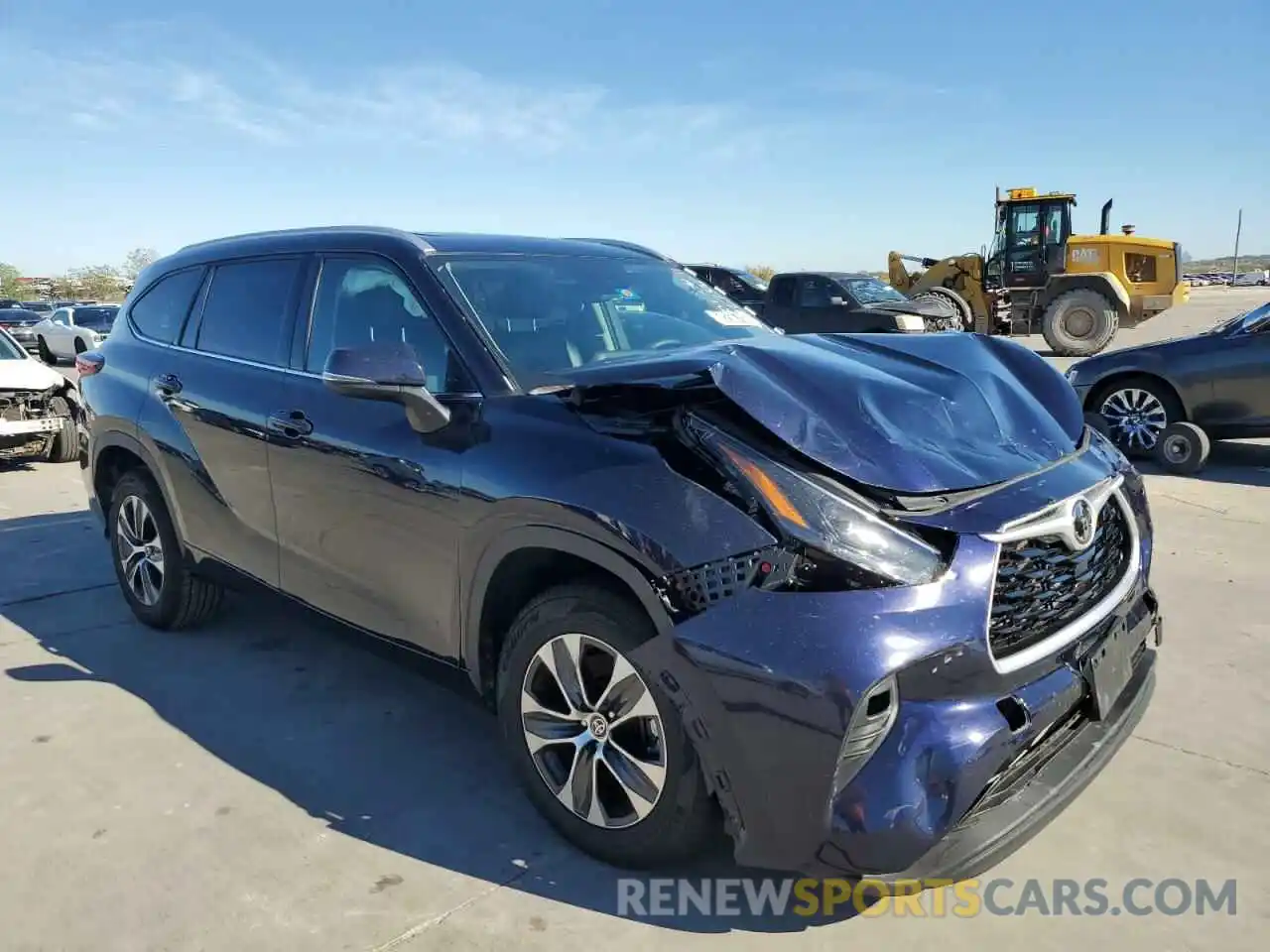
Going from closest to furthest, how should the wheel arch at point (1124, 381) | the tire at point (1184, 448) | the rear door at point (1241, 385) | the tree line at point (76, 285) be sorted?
the rear door at point (1241, 385) → the tire at point (1184, 448) → the wheel arch at point (1124, 381) → the tree line at point (76, 285)

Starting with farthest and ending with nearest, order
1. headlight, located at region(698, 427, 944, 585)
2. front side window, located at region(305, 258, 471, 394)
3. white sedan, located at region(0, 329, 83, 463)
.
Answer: white sedan, located at region(0, 329, 83, 463)
front side window, located at region(305, 258, 471, 394)
headlight, located at region(698, 427, 944, 585)

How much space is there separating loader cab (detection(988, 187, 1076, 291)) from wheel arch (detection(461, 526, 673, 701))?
65.2 feet

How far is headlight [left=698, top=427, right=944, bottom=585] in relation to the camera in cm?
226

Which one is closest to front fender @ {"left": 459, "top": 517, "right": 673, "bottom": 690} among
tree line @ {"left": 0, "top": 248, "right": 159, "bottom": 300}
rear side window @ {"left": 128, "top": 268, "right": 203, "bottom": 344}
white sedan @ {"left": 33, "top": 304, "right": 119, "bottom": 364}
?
rear side window @ {"left": 128, "top": 268, "right": 203, "bottom": 344}

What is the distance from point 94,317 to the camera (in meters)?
24.9

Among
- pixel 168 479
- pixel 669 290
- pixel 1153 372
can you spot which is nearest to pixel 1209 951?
pixel 669 290

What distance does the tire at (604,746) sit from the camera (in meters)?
2.46

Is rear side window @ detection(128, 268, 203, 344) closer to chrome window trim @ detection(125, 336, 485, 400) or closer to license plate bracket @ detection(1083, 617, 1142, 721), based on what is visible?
chrome window trim @ detection(125, 336, 485, 400)

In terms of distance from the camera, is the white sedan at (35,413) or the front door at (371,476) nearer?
the front door at (371,476)

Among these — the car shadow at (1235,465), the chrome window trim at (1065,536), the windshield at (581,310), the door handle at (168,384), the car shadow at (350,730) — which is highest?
the windshield at (581,310)

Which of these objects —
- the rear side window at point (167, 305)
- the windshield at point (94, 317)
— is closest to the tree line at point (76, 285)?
the windshield at point (94, 317)

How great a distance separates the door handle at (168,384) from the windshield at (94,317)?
22.9 m

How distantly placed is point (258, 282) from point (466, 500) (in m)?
1.80

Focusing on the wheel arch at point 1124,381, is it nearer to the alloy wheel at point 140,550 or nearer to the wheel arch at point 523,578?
the wheel arch at point 523,578
